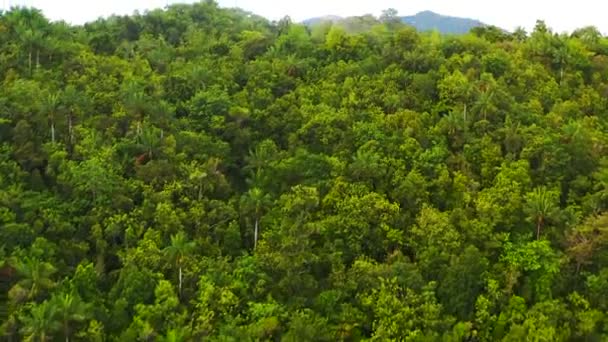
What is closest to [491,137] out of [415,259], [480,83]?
[480,83]

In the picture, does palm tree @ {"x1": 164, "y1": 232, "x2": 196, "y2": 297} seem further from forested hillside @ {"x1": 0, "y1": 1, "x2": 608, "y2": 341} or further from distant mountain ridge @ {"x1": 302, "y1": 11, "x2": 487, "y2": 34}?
distant mountain ridge @ {"x1": 302, "y1": 11, "x2": 487, "y2": 34}

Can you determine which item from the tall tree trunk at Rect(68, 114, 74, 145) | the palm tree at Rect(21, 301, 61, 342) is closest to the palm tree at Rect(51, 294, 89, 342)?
the palm tree at Rect(21, 301, 61, 342)

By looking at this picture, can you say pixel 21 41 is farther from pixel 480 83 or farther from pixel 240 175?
pixel 480 83

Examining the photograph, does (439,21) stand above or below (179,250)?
above

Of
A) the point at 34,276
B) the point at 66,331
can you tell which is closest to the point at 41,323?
the point at 66,331

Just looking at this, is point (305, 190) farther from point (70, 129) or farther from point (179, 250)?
point (70, 129)
